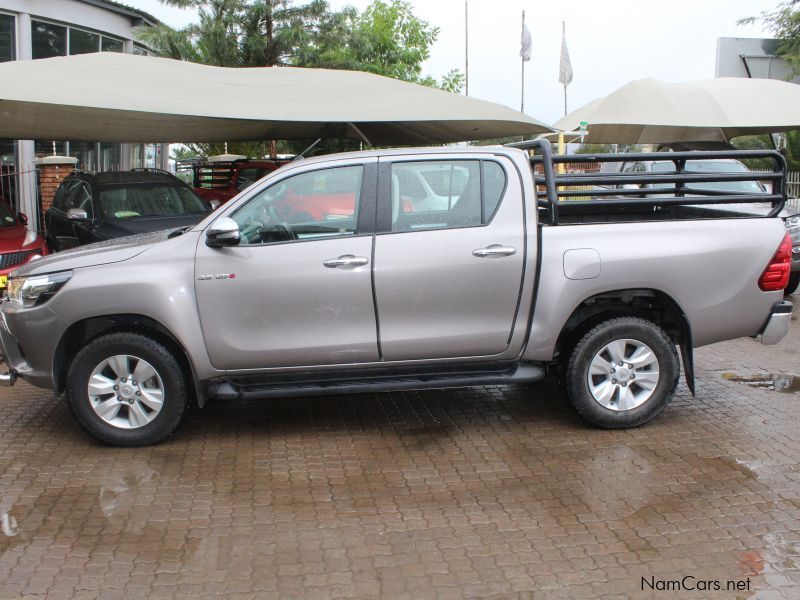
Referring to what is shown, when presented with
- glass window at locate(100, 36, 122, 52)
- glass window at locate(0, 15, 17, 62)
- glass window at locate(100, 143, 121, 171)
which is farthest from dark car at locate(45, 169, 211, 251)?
glass window at locate(100, 143, 121, 171)

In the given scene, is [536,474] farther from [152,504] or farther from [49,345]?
[49,345]

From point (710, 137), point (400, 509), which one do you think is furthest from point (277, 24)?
point (400, 509)

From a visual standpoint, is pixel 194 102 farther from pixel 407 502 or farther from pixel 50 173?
pixel 50 173

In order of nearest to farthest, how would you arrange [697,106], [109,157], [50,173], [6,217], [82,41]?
1. [6,217]
2. [697,106]
3. [50,173]
4. [82,41]
5. [109,157]

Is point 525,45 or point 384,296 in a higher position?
point 525,45

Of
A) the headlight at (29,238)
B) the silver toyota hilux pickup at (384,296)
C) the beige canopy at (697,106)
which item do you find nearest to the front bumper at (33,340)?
the silver toyota hilux pickup at (384,296)

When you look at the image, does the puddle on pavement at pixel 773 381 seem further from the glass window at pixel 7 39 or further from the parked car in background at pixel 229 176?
the glass window at pixel 7 39

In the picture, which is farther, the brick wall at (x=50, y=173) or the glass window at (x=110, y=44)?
the glass window at (x=110, y=44)

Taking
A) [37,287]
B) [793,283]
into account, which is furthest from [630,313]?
[793,283]

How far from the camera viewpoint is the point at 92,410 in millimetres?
5492

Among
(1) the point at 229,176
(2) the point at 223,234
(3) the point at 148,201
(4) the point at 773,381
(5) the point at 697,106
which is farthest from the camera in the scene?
(1) the point at 229,176

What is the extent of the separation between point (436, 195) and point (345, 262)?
0.77m

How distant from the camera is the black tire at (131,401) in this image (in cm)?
545

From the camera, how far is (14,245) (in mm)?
9508
